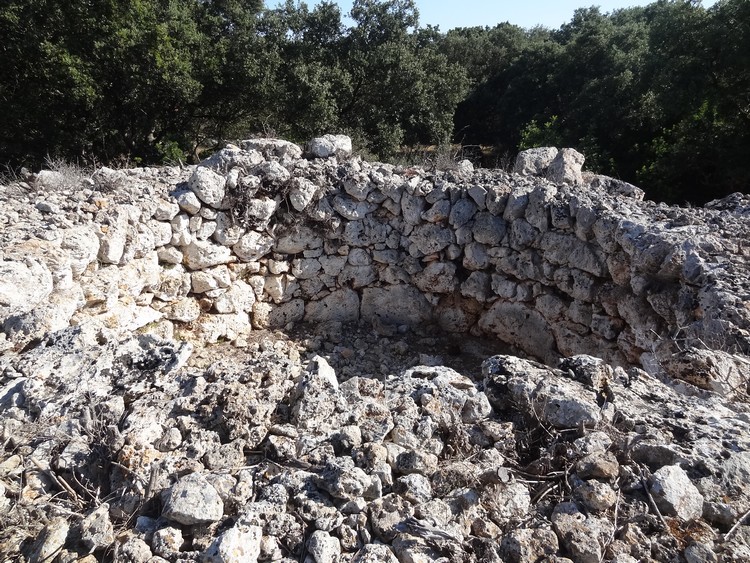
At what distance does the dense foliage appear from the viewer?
330 inches

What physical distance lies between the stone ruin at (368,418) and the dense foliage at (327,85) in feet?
12.2

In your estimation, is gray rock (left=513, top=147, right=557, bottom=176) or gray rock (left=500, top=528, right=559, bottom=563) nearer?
gray rock (left=500, top=528, right=559, bottom=563)

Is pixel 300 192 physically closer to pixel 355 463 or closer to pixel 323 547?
pixel 355 463

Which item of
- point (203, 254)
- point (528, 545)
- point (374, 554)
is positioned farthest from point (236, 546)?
point (203, 254)

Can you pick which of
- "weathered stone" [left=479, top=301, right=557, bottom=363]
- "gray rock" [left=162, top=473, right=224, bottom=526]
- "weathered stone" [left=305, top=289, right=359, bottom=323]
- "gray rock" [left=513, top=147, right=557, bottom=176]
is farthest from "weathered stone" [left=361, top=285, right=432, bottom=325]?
"gray rock" [left=162, top=473, right=224, bottom=526]

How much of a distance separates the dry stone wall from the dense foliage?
2.24 meters

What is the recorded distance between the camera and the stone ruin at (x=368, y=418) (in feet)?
5.77

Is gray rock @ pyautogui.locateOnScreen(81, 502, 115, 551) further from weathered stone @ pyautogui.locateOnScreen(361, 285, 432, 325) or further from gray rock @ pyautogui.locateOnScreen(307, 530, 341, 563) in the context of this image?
weathered stone @ pyautogui.locateOnScreen(361, 285, 432, 325)

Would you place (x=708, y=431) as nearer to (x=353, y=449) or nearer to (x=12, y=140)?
Result: (x=353, y=449)

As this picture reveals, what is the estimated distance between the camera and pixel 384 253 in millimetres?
6309

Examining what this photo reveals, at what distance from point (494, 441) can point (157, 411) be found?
4.92 ft

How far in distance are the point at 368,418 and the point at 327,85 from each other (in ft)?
31.3

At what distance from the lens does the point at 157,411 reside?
7.36 feet

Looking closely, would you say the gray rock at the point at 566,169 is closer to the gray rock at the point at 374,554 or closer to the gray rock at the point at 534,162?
the gray rock at the point at 534,162
